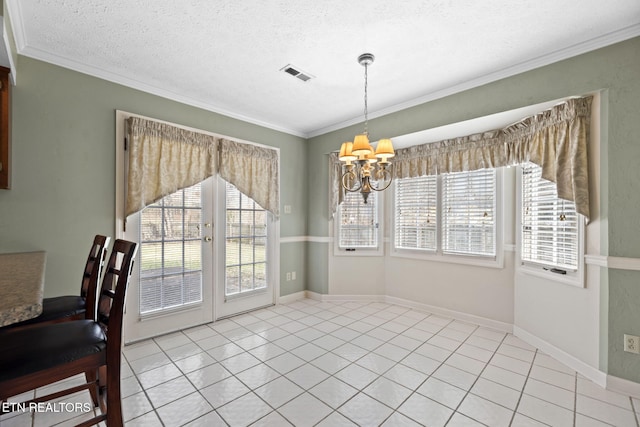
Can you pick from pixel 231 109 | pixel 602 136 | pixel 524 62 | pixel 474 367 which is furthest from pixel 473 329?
pixel 231 109

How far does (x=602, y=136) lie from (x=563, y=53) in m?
0.75

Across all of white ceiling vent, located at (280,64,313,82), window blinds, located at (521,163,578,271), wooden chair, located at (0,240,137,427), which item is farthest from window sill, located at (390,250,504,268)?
wooden chair, located at (0,240,137,427)

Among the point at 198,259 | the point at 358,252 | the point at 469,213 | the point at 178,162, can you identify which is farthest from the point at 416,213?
the point at 178,162

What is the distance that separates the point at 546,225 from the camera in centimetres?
276

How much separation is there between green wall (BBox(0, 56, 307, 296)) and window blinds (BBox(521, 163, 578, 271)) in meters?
4.06

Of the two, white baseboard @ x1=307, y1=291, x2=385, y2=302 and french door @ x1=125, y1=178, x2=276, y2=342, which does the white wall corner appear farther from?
french door @ x1=125, y1=178, x2=276, y2=342

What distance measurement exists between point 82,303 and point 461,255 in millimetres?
3765

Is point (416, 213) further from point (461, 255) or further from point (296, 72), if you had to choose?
point (296, 72)

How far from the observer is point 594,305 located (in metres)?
2.28

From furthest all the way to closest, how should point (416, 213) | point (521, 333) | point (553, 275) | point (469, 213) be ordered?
point (416, 213), point (469, 213), point (521, 333), point (553, 275)

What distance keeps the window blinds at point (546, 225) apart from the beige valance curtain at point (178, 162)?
309 cm

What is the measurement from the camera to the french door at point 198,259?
2.96m

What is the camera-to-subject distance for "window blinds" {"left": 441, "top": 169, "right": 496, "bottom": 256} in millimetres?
3383

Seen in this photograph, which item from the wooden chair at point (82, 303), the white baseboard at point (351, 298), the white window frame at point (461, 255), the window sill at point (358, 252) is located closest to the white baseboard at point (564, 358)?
the white window frame at point (461, 255)
